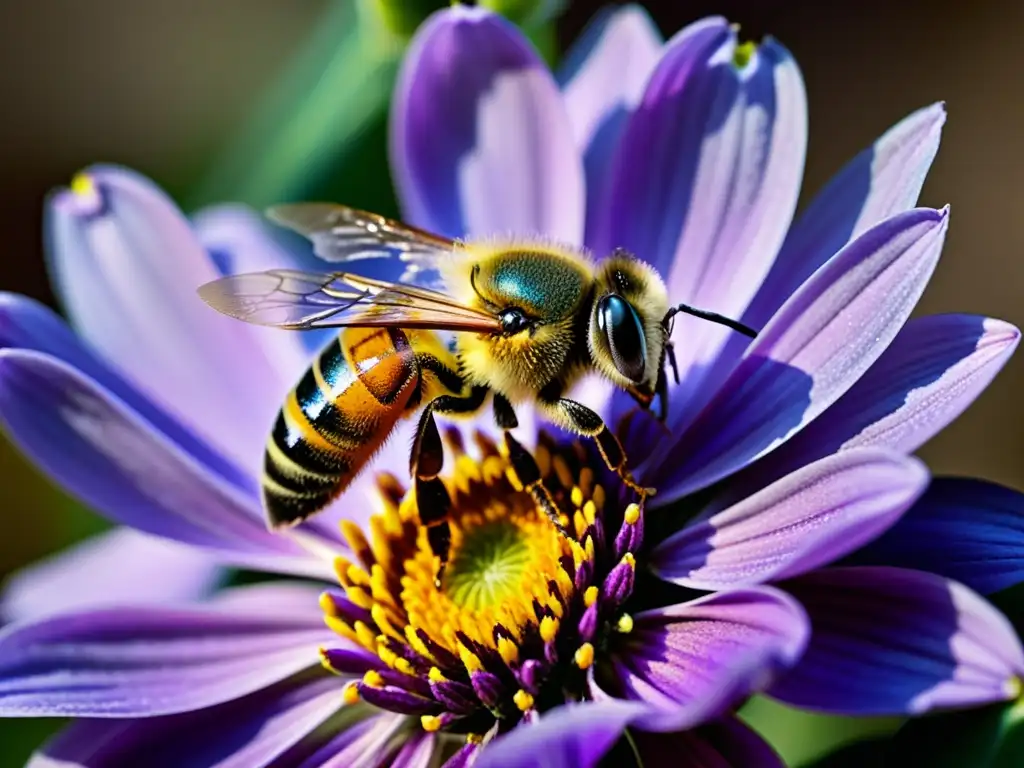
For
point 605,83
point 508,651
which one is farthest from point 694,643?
point 605,83

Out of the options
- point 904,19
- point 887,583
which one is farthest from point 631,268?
point 904,19

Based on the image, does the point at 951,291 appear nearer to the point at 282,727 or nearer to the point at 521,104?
the point at 521,104

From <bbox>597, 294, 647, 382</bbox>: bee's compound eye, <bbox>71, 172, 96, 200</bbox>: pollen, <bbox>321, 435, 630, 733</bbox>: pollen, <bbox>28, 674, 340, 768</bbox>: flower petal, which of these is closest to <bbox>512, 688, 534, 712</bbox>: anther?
<bbox>321, 435, 630, 733</bbox>: pollen

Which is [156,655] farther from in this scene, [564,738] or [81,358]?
[564,738]

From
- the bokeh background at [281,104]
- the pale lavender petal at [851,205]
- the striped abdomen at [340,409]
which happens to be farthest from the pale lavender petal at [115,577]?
the pale lavender petal at [851,205]

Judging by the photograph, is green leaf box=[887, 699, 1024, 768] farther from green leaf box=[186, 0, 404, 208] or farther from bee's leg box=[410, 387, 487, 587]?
green leaf box=[186, 0, 404, 208]
